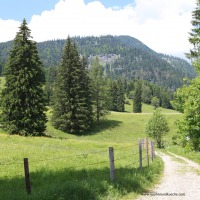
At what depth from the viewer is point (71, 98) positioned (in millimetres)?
60938

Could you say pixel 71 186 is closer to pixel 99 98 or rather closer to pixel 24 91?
pixel 24 91

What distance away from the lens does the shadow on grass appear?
9.68 metres

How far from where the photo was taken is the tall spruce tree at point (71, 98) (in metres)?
60.6

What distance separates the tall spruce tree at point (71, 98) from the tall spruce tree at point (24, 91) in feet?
48.7

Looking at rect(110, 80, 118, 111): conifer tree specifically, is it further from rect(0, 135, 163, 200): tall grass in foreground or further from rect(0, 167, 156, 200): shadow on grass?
rect(0, 167, 156, 200): shadow on grass

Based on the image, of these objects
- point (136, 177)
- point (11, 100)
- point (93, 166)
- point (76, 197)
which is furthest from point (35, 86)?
point (76, 197)

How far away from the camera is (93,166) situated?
17.2 meters

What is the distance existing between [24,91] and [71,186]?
1413 inches

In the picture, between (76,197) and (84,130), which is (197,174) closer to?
(76,197)

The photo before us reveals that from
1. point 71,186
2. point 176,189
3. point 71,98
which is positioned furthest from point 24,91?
point 71,186

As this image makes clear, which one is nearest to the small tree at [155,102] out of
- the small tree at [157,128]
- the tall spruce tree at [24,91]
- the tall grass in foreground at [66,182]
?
the small tree at [157,128]

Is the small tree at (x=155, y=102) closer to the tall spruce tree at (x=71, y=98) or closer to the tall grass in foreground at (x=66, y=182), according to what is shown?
the tall spruce tree at (x=71, y=98)

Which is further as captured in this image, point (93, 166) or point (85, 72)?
point (85, 72)

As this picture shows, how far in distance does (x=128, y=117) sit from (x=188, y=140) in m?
63.5
